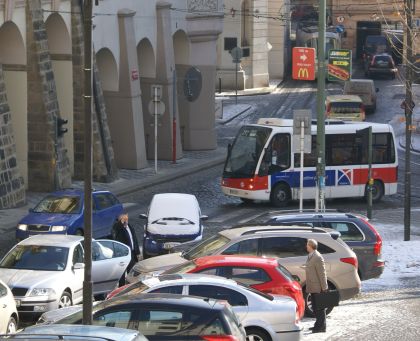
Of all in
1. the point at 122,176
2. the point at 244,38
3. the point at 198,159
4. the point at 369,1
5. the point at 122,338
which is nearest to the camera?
the point at 122,338

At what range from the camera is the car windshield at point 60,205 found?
28.5 meters

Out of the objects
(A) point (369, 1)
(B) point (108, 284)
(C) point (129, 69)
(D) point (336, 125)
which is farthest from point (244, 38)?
(B) point (108, 284)

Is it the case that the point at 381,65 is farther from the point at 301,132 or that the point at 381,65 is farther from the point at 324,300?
the point at 324,300

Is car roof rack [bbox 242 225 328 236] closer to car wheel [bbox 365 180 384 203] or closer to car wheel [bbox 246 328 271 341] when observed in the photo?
car wheel [bbox 246 328 271 341]

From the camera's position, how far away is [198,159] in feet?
157

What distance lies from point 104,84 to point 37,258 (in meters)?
22.9

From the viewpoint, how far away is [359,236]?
23.3m

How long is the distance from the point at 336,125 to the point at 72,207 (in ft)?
40.1

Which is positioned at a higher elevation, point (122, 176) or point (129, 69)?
point (129, 69)

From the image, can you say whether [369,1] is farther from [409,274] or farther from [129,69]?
[409,274]

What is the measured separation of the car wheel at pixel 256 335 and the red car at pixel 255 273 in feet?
5.39

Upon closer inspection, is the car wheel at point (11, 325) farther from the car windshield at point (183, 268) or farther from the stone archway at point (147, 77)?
the stone archway at point (147, 77)

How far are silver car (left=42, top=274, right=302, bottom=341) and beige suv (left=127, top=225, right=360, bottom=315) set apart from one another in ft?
13.9

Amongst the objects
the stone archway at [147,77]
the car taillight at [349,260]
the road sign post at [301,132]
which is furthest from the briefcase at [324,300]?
the stone archway at [147,77]
